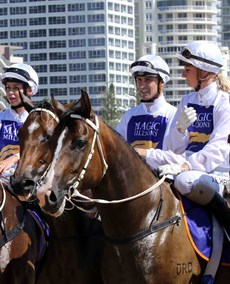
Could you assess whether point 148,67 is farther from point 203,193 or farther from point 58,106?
point 58,106

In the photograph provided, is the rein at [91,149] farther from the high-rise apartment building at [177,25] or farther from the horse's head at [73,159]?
the high-rise apartment building at [177,25]

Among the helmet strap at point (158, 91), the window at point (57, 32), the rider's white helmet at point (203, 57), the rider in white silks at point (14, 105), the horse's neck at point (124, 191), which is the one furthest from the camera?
the window at point (57, 32)

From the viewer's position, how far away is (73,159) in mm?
8359

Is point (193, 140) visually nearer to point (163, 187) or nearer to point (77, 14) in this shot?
point (163, 187)

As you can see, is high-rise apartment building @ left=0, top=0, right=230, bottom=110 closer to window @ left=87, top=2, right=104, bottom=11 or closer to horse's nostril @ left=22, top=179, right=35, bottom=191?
window @ left=87, top=2, right=104, bottom=11

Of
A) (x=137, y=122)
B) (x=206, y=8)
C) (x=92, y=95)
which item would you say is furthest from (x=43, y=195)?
(x=206, y=8)

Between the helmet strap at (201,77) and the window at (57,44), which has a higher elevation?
the window at (57,44)

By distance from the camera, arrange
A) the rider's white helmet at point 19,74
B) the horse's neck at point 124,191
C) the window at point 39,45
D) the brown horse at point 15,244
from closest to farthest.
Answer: the horse's neck at point 124,191 → the brown horse at point 15,244 → the rider's white helmet at point 19,74 → the window at point 39,45

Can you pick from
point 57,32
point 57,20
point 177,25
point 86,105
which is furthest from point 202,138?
point 177,25

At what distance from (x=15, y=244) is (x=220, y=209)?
8.88ft

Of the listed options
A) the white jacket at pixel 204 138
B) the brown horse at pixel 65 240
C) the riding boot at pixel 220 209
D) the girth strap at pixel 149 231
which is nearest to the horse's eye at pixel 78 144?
the brown horse at pixel 65 240

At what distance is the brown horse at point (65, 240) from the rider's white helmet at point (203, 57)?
6.01 feet

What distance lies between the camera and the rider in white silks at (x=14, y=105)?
11.9m

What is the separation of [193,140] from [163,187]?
1226 mm
